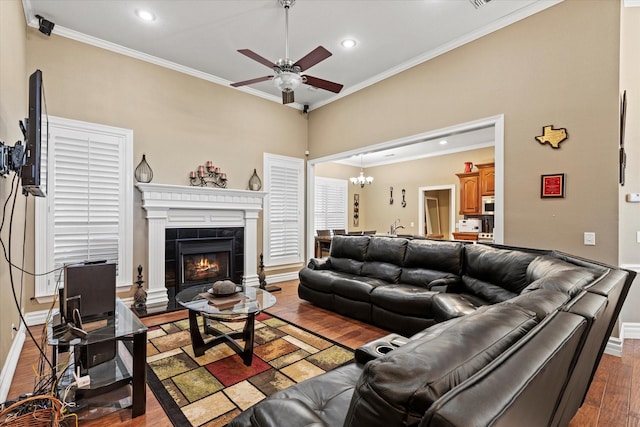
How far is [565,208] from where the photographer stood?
3221mm

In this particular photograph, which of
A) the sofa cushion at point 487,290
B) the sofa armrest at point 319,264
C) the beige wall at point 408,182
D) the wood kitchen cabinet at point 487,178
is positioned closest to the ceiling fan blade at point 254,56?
the sofa armrest at point 319,264

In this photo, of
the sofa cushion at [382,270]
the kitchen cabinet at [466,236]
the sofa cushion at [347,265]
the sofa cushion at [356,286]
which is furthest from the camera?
the kitchen cabinet at [466,236]

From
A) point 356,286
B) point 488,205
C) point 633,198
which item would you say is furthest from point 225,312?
point 488,205

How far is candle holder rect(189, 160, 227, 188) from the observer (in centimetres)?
487

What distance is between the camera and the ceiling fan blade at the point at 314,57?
281 cm

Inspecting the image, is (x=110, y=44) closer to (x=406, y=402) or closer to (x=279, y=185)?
(x=279, y=185)

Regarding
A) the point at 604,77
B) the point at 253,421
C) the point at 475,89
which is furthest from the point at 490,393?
the point at 475,89

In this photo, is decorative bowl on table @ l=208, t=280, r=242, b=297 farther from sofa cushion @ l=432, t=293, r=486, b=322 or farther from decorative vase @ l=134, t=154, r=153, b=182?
decorative vase @ l=134, t=154, r=153, b=182

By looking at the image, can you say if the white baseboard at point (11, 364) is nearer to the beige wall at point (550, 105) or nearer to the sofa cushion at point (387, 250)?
the sofa cushion at point (387, 250)

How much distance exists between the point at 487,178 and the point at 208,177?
6002 millimetres

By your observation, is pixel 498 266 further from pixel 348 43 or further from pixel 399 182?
pixel 399 182

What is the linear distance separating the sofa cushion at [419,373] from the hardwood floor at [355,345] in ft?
0.59

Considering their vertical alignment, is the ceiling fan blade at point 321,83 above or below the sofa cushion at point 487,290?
above

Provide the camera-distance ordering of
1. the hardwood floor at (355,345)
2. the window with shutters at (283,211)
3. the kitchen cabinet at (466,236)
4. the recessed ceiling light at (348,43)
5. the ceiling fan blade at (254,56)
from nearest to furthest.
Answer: the hardwood floor at (355,345) → the ceiling fan blade at (254,56) → the recessed ceiling light at (348,43) → the window with shutters at (283,211) → the kitchen cabinet at (466,236)
